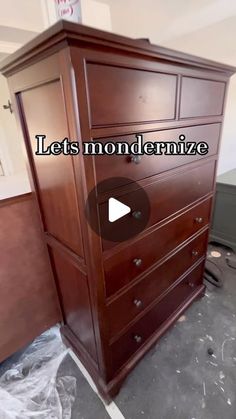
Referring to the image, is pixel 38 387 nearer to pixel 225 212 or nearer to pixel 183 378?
pixel 183 378

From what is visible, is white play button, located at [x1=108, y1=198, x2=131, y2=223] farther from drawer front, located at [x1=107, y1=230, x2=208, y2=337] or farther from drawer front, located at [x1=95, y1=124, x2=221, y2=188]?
drawer front, located at [x1=107, y1=230, x2=208, y2=337]

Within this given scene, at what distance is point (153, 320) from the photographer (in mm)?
1269

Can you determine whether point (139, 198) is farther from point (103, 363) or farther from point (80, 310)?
point (103, 363)

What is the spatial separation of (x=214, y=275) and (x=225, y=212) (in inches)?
25.9

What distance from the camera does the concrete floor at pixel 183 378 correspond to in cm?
108

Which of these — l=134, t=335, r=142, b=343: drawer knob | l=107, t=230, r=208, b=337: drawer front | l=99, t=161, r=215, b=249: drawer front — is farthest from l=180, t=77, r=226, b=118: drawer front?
l=134, t=335, r=142, b=343: drawer knob

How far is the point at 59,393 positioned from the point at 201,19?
2.61 m

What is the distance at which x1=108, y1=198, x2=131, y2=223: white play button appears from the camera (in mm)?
782

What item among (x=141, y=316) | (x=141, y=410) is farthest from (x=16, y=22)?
(x=141, y=410)

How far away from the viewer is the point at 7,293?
3.71ft

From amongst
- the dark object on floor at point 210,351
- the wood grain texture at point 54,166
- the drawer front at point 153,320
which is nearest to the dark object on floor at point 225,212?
the drawer front at point 153,320

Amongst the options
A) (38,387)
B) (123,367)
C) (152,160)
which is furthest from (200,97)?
(38,387)

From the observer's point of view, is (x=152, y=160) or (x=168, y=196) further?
(x=168, y=196)

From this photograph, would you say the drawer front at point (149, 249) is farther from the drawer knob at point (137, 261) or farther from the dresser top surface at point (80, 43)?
the dresser top surface at point (80, 43)
